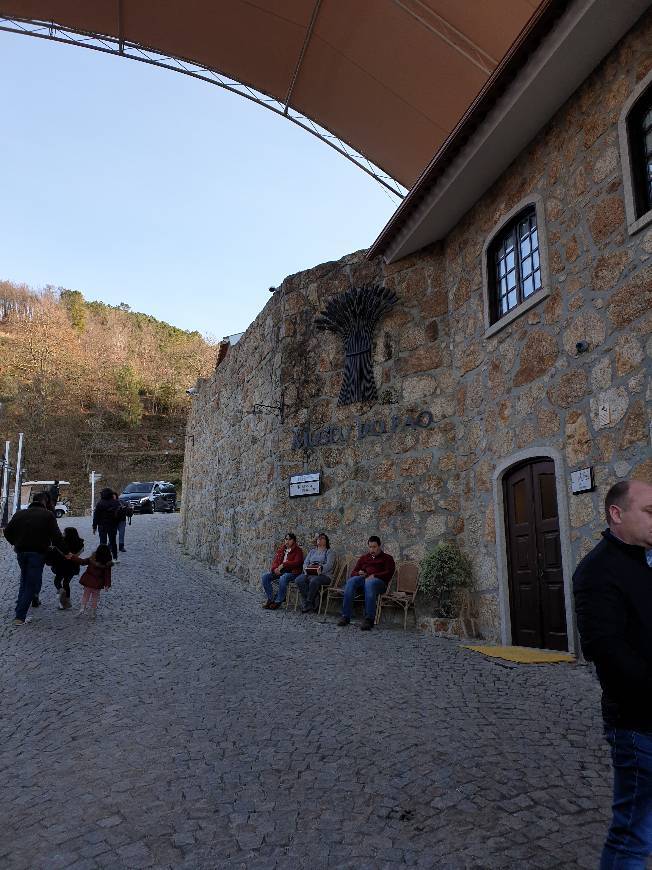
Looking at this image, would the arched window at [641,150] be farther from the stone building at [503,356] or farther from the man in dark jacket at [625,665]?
the man in dark jacket at [625,665]

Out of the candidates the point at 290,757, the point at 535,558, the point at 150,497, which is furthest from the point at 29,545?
the point at 150,497

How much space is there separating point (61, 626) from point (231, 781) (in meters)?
4.69

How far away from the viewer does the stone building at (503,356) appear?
5621mm

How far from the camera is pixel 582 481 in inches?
238

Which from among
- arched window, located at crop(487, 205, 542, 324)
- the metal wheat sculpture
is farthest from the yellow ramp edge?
the metal wheat sculpture

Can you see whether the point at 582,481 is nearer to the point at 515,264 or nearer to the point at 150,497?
the point at 515,264

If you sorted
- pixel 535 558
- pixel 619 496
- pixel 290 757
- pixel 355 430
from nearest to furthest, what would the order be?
pixel 619 496 < pixel 290 757 < pixel 535 558 < pixel 355 430

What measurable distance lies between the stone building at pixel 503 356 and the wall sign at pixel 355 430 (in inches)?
1.2

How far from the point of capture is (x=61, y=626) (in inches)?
290

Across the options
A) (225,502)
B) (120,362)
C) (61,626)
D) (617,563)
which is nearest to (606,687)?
(617,563)

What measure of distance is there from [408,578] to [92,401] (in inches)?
1877

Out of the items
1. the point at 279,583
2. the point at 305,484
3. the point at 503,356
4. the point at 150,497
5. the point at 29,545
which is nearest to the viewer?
the point at 503,356

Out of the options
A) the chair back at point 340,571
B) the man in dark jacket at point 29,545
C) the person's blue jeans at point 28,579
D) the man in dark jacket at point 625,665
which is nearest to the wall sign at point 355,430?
the chair back at point 340,571

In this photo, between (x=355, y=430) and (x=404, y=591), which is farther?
(x=355, y=430)
